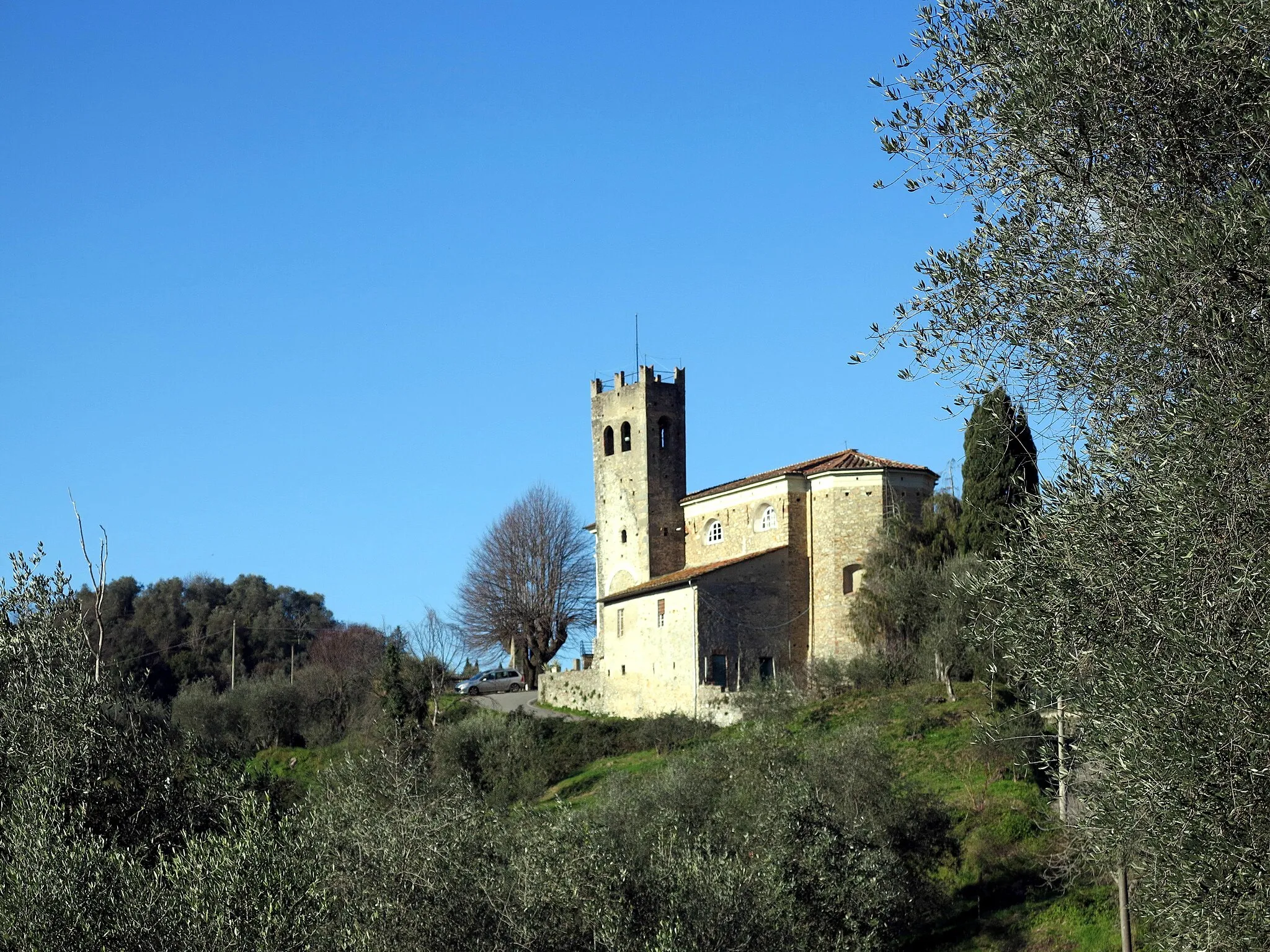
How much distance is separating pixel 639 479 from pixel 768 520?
5.63 meters

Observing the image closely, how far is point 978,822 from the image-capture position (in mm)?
27188

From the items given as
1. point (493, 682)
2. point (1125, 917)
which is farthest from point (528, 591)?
point (1125, 917)

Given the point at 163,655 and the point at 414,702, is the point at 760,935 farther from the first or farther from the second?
the point at 163,655

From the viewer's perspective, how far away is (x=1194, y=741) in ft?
29.3

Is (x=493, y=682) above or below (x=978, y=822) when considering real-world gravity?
above

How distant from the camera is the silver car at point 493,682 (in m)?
52.8

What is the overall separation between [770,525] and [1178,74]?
33.9 metres

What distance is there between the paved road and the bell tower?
4596 millimetres

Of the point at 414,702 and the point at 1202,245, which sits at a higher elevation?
the point at 1202,245

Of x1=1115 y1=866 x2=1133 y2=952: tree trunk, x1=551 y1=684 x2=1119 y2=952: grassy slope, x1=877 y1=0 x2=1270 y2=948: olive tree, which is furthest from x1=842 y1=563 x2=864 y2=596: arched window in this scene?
x1=877 y1=0 x2=1270 y2=948: olive tree

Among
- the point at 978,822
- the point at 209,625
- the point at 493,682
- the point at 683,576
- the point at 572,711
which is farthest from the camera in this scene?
the point at 209,625

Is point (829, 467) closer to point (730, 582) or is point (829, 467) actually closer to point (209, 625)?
point (730, 582)

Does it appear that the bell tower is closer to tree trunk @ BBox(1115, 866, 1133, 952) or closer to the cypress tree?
the cypress tree

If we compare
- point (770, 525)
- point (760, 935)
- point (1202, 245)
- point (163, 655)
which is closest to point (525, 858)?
point (760, 935)
